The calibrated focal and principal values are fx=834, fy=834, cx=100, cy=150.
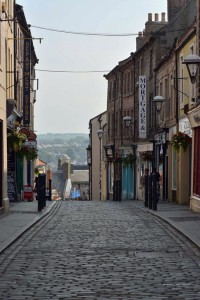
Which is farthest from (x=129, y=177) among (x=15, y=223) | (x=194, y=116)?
(x=15, y=223)

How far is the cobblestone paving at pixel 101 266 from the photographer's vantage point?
35.8ft

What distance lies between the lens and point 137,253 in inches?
609

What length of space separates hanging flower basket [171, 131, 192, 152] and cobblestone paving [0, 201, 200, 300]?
37.6ft

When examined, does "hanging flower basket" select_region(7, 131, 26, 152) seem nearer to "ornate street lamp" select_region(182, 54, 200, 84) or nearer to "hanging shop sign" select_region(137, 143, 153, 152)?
"hanging shop sign" select_region(137, 143, 153, 152)

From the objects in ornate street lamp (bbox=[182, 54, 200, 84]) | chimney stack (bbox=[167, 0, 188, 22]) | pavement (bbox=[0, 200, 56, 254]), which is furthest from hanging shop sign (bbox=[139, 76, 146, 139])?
ornate street lamp (bbox=[182, 54, 200, 84])

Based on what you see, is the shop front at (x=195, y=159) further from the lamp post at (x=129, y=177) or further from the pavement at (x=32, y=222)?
the lamp post at (x=129, y=177)

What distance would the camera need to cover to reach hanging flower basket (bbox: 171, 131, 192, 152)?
32531 millimetres

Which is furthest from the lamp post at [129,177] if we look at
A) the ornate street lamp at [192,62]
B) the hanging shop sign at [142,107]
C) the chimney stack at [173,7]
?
the ornate street lamp at [192,62]

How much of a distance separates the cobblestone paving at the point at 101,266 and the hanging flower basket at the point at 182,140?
37.6 ft

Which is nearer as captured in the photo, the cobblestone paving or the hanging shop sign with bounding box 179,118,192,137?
the cobblestone paving

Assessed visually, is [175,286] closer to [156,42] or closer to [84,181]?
[156,42]

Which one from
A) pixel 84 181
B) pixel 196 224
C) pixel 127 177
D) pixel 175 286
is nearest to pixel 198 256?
pixel 175 286

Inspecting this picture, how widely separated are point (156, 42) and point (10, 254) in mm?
30011

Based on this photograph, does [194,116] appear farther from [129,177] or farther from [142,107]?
[129,177]
